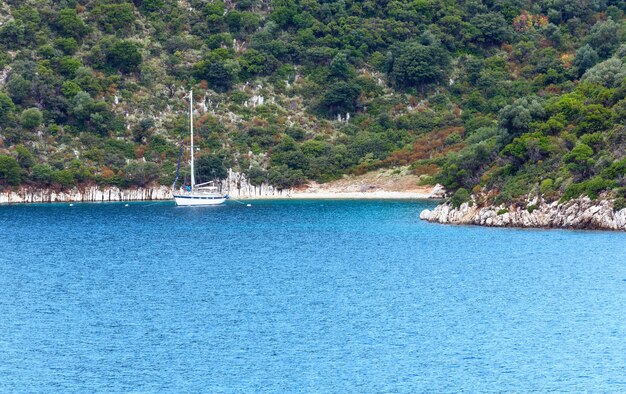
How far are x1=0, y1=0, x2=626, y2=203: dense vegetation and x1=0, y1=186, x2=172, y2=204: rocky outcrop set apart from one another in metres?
1.21

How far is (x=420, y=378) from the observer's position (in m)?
50.1

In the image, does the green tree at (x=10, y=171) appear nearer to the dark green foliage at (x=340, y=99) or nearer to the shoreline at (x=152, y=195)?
the shoreline at (x=152, y=195)

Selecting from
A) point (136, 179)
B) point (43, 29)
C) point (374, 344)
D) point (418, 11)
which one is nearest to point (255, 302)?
point (374, 344)

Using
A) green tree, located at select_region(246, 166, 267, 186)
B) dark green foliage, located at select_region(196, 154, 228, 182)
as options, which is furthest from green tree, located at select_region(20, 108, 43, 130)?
green tree, located at select_region(246, 166, 267, 186)

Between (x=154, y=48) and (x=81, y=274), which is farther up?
(x=154, y=48)

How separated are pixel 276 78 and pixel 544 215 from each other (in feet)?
260

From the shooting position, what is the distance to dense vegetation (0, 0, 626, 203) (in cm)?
15150

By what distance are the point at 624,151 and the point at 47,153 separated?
74.3 metres

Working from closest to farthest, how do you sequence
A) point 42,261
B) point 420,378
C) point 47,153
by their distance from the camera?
1. point 420,378
2. point 42,261
3. point 47,153

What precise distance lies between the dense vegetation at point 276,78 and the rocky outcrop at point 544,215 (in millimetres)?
30619

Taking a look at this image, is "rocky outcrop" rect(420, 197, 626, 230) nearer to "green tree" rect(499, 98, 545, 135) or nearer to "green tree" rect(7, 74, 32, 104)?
"green tree" rect(499, 98, 545, 135)

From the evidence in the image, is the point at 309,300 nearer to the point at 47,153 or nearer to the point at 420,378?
the point at 420,378

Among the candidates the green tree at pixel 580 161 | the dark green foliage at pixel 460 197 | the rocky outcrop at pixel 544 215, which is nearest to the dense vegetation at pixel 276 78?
the dark green foliage at pixel 460 197

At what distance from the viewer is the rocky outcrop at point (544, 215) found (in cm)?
9312
